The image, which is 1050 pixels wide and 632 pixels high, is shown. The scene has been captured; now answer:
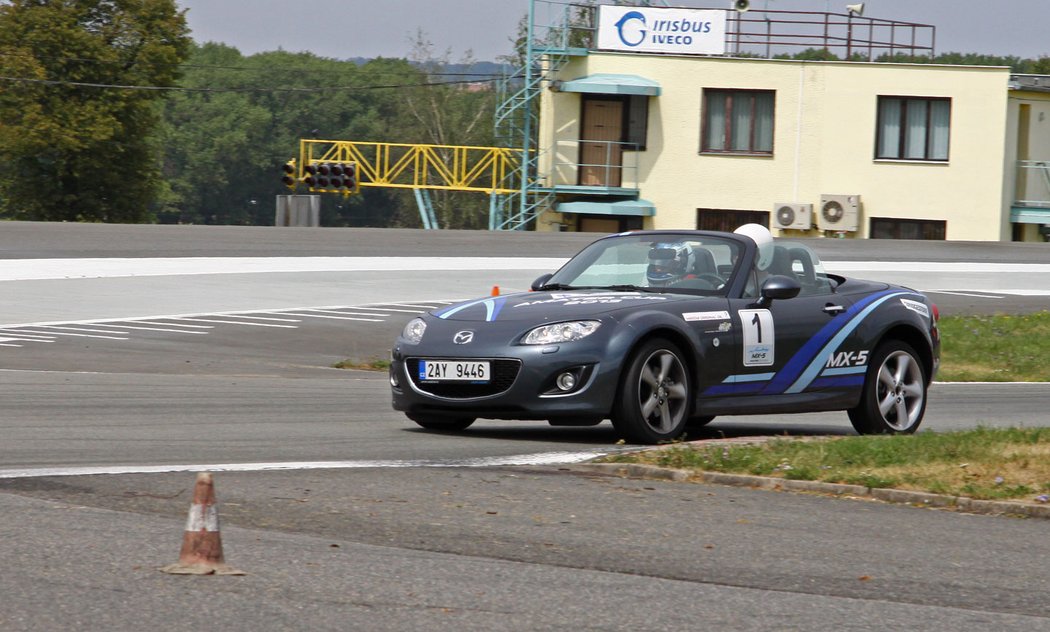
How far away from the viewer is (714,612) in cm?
540

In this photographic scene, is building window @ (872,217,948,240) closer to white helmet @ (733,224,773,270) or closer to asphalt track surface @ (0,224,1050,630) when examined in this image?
asphalt track surface @ (0,224,1050,630)

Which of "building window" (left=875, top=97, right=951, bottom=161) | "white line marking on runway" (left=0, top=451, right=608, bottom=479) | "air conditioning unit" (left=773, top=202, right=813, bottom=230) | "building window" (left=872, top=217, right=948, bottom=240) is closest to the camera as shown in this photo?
"white line marking on runway" (left=0, top=451, right=608, bottom=479)

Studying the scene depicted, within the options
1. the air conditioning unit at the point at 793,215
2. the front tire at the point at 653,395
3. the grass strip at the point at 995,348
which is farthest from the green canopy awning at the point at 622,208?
the front tire at the point at 653,395

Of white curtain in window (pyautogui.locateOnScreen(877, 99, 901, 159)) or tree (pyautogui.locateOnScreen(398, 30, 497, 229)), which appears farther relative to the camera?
tree (pyautogui.locateOnScreen(398, 30, 497, 229))

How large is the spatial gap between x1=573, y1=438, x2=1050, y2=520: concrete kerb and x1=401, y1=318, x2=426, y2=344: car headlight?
1.81m

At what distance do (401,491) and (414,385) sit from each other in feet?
8.51

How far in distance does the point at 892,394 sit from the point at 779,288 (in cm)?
154

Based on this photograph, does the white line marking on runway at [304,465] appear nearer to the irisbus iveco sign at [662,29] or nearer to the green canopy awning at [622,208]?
the green canopy awning at [622,208]

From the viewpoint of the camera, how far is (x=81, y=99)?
68000mm

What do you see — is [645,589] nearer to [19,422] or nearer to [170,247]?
[19,422]

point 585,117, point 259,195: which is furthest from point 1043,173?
point 259,195

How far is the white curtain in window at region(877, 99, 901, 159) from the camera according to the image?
47500 mm

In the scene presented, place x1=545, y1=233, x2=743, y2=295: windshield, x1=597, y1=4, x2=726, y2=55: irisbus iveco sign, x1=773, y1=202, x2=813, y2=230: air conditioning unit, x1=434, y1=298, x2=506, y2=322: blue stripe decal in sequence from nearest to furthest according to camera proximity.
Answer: x1=434, y1=298, x2=506, y2=322: blue stripe decal, x1=545, y1=233, x2=743, y2=295: windshield, x1=773, y1=202, x2=813, y2=230: air conditioning unit, x1=597, y1=4, x2=726, y2=55: irisbus iveco sign

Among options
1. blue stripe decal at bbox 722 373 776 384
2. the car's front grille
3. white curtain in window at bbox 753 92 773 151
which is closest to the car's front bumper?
the car's front grille
